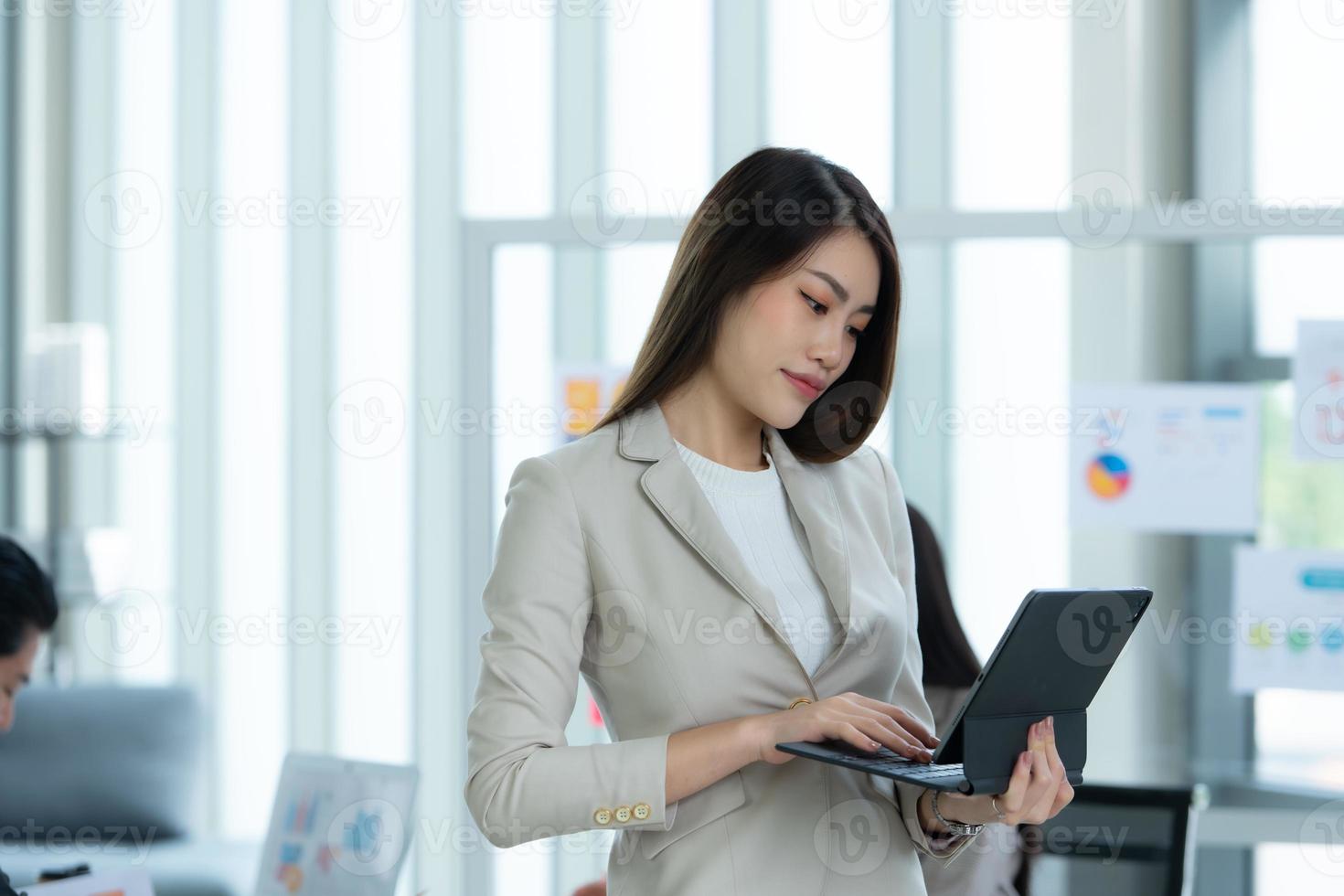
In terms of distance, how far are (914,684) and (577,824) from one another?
0.41 m

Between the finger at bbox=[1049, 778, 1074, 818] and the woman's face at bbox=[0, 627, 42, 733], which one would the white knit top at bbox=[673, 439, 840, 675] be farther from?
the woman's face at bbox=[0, 627, 42, 733]

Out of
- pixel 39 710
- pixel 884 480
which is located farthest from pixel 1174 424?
pixel 39 710

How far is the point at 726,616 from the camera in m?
1.26

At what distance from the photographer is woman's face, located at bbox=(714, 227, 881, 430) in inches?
50.5

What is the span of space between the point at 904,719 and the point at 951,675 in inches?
23.8

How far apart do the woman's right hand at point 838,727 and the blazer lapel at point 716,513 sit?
0.12 m

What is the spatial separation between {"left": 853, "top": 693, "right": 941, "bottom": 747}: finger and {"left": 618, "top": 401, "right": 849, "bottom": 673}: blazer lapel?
113 millimetres

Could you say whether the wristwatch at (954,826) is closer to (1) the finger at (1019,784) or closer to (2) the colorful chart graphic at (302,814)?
(1) the finger at (1019,784)

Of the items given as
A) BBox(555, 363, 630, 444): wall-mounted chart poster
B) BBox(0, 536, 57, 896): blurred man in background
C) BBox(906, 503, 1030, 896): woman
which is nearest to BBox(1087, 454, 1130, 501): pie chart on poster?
BBox(906, 503, 1030, 896): woman

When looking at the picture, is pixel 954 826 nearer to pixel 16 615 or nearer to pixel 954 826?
pixel 954 826

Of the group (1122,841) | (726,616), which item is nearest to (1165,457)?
(1122,841)

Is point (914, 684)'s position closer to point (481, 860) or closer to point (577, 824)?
point (577, 824)

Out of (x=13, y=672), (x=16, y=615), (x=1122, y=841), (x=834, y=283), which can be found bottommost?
(x=1122, y=841)

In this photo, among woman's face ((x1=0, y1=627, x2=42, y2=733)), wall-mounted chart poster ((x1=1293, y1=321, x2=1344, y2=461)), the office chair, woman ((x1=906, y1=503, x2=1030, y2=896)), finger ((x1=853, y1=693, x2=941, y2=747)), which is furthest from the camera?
wall-mounted chart poster ((x1=1293, y1=321, x2=1344, y2=461))
